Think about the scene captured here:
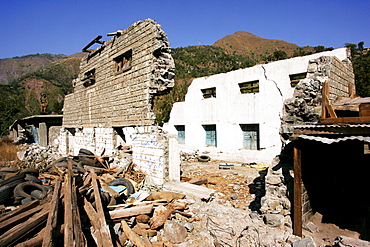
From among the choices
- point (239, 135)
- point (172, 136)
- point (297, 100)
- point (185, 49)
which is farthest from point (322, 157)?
point (185, 49)

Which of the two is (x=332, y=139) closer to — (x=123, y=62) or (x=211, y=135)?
(x=123, y=62)

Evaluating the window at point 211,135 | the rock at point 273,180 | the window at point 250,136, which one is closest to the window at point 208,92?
the window at point 211,135

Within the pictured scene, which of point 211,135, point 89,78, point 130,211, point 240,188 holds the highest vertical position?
point 89,78

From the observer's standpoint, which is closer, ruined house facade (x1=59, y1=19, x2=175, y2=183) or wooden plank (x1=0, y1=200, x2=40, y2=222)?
wooden plank (x1=0, y1=200, x2=40, y2=222)

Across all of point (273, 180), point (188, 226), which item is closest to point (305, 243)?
point (273, 180)

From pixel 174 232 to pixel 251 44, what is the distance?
79.8 m

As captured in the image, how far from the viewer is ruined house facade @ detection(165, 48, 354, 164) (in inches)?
373

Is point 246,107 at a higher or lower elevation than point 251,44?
lower

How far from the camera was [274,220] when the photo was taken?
4.52 m

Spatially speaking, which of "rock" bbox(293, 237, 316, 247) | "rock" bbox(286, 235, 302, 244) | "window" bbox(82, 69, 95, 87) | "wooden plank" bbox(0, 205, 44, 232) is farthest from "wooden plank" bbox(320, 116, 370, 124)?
"window" bbox(82, 69, 95, 87)

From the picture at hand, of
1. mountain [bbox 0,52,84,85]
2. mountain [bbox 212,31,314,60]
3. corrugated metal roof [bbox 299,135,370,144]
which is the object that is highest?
mountain [bbox 0,52,84,85]

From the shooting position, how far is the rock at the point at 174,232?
4.33 m

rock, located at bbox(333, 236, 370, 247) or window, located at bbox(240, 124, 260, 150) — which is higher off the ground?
window, located at bbox(240, 124, 260, 150)

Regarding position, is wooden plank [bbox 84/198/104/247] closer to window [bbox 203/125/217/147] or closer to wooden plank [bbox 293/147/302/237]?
wooden plank [bbox 293/147/302/237]
